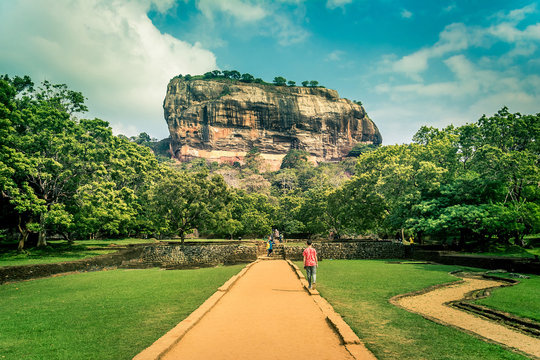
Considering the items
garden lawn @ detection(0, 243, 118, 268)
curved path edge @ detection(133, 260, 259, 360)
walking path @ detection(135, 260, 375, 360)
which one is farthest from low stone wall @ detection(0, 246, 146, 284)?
curved path edge @ detection(133, 260, 259, 360)

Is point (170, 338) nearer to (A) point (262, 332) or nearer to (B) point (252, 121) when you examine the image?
(A) point (262, 332)

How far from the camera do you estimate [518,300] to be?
27.6 feet

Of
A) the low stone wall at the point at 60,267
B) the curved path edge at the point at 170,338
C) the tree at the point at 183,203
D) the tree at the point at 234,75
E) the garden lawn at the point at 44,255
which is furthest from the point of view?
the tree at the point at 234,75

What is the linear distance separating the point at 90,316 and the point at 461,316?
8.34 m

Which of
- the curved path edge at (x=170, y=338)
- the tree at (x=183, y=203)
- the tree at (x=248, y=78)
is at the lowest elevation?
the curved path edge at (x=170, y=338)

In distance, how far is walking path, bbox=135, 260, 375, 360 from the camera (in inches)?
184

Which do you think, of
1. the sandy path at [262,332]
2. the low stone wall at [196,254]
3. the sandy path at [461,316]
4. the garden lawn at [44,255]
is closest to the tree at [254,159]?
the low stone wall at [196,254]

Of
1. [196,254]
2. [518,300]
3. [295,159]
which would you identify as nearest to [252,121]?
[295,159]

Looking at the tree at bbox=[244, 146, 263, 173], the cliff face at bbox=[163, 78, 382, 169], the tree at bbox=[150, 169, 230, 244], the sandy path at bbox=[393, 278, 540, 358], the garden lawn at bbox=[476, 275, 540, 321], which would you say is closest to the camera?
the sandy path at bbox=[393, 278, 540, 358]

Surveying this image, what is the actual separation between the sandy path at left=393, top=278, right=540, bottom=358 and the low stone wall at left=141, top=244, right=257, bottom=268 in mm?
14359

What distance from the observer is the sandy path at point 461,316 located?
5.50 meters

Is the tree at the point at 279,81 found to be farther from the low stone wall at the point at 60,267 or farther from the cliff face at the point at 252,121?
the low stone wall at the point at 60,267

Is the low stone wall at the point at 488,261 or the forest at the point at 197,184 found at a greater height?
the forest at the point at 197,184

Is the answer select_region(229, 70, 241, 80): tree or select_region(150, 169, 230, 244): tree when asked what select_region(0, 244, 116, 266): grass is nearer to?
select_region(150, 169, 230, 244): tree
